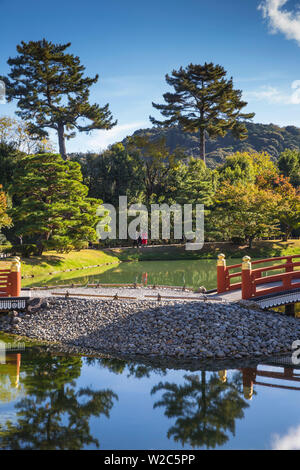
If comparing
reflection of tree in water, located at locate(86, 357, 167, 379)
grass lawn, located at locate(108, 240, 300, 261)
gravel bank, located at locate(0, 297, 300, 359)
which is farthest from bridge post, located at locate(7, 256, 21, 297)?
grass lawn, located at locate(108, 240, 300, 261)

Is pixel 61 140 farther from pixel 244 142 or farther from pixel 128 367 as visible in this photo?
pixel 244 142

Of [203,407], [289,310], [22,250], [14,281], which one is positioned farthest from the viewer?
[22,250]

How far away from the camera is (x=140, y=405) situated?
8.60 meters

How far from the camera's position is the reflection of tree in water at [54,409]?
7133 millimetres

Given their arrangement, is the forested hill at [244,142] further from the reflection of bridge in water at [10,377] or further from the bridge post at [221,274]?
the reflection of bridge in water at [10,377]

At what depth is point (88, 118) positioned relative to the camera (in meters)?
38.6

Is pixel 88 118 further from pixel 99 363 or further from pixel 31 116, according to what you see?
pixel 99 363

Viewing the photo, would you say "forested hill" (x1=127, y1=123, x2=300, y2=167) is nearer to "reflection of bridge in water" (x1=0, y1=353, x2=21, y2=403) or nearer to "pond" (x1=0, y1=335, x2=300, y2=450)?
"reflection of bridge in water" (x1=0, y1=353, x2=21, y2=403)

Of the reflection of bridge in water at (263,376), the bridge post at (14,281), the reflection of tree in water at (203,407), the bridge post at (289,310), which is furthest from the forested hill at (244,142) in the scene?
the reflection of tree in water at (203,407)

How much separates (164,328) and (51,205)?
1703 cm

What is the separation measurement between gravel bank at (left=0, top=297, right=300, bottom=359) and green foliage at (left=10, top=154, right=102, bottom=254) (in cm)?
1337

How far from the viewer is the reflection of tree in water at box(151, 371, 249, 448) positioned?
7.46m

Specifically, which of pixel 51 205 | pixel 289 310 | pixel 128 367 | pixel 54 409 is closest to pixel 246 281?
pixel 289 310
